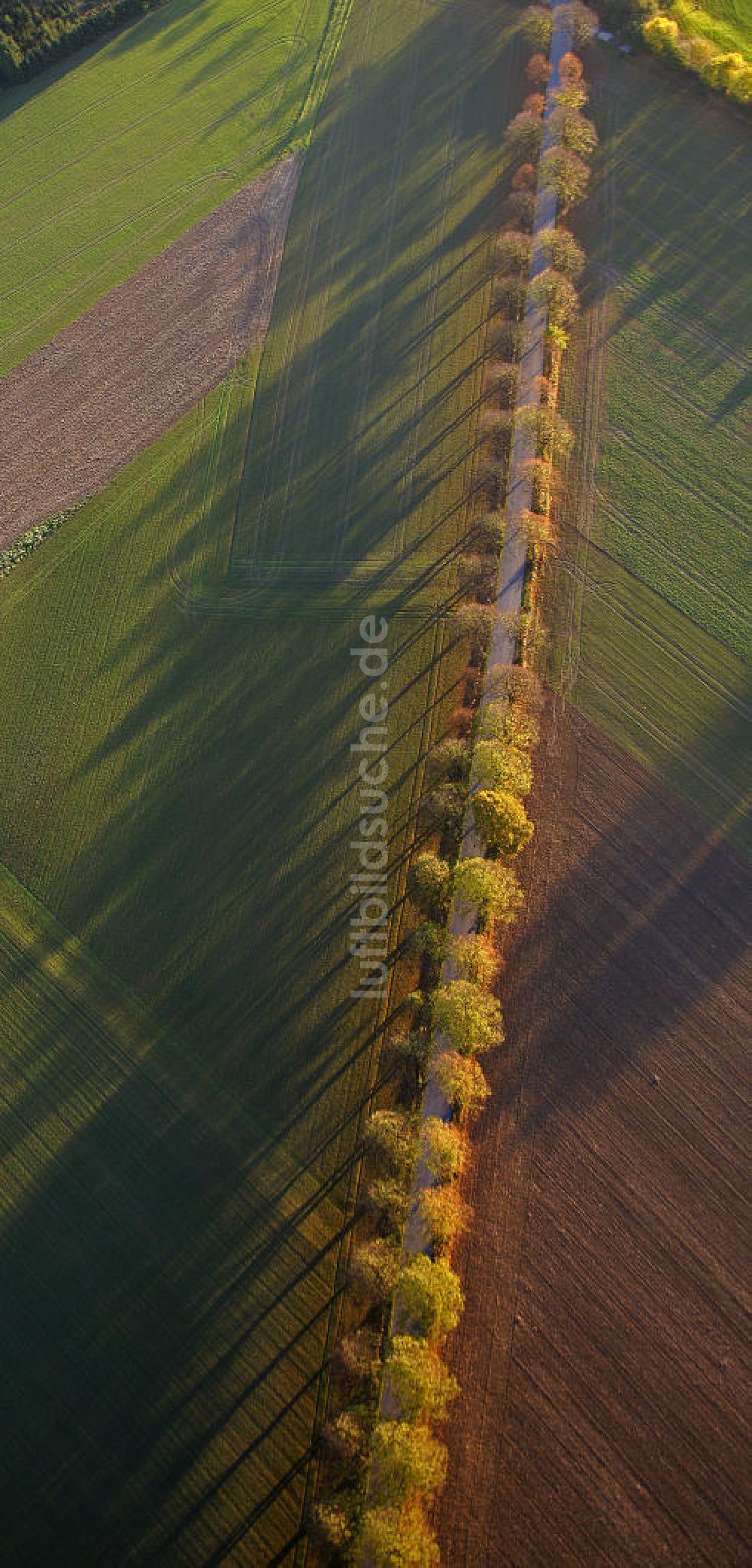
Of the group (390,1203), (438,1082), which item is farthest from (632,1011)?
(390,1203)

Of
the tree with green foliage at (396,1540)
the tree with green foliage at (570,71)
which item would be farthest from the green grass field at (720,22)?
the tree with green foliage at (396,1540)

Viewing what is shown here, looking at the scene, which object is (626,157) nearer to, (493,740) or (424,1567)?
(493,740)

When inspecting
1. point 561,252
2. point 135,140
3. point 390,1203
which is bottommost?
point 390,1203

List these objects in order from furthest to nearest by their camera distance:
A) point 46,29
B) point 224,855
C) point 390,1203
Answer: point 46,29 → point 224,855 → point 390,1203

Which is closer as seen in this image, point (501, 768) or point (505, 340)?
point (501, 768)

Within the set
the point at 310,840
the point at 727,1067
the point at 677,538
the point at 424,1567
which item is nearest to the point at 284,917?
the point at 310,840

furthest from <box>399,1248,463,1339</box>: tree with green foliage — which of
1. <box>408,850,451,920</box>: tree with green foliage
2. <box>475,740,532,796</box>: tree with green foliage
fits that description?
<box>475,740,532,796</box>: tree with green foliage

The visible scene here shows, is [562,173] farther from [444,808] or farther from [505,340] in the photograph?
[444,808]
